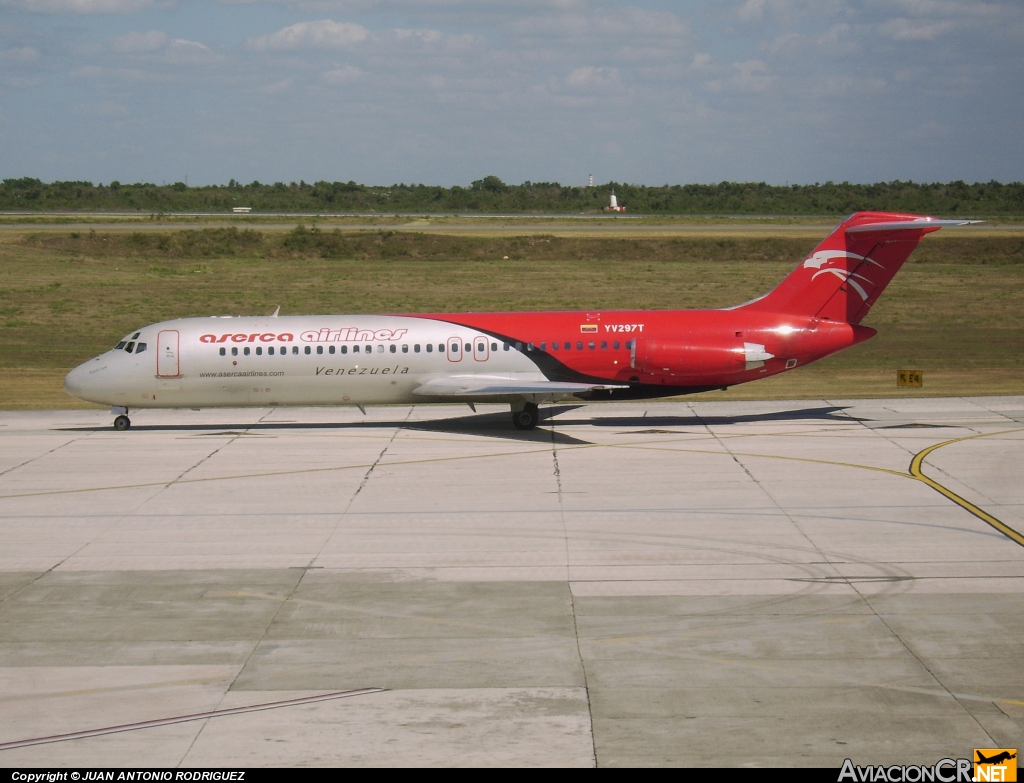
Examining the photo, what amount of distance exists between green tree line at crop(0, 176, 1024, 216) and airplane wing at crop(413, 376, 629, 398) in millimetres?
98864

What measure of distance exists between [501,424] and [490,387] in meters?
2.56

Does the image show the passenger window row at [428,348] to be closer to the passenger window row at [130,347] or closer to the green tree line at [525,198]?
the passenger window row at [130,347]

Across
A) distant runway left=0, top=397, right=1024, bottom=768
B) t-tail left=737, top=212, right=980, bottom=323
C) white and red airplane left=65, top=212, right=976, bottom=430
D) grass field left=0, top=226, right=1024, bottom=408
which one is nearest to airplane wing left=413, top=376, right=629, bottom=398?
white and red airplane left=65, top=212, right=976, bottom=430

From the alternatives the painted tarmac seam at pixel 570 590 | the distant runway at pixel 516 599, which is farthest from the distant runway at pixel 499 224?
the distant runway at pixel 516 599

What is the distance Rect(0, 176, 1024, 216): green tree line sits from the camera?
133 meters

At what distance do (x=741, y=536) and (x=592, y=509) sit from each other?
10.9 ft

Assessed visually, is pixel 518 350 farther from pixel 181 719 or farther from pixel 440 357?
pixel 181 719

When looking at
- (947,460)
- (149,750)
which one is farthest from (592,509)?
(149,750)

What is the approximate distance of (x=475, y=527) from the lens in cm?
2103

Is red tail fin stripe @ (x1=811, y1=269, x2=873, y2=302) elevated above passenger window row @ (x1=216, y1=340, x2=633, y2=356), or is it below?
above

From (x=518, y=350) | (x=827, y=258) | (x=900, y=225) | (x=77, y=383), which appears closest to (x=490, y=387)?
(x=518, y=350)

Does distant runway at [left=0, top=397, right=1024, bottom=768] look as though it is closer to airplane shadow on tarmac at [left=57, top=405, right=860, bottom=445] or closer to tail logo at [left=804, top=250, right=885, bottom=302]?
airplane shadow on tarmac at [left=57, top=405, right=860, bottom=445]

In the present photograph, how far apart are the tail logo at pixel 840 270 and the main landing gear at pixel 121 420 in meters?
19.9

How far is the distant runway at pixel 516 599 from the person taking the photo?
1241cm
